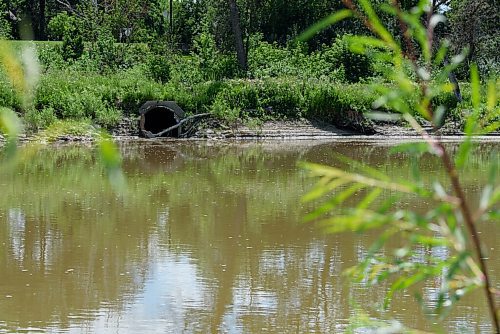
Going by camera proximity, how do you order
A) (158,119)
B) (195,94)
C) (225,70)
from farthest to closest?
1. (225,70)
2. (158,119)
3. (195,94)

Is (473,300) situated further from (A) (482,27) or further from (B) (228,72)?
(A) (482,27)

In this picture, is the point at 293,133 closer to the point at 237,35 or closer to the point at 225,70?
the point at 225,70

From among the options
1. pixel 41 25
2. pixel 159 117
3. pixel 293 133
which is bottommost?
pixel 293 133

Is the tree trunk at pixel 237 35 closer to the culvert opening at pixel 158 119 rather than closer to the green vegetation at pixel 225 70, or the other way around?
the green vegetation at pixel 225 70

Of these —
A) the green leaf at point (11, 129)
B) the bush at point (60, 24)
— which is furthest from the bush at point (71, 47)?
the green leaf at point (11, 129)

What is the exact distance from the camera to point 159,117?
907 inches

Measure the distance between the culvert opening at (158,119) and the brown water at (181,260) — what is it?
7915mm

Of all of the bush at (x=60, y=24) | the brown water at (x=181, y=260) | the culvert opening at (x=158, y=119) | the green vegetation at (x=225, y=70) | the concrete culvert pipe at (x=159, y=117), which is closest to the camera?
the brown water at (x=181, y=260)

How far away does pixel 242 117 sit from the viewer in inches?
883

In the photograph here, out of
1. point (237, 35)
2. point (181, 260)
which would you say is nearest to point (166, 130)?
point (237, 35)

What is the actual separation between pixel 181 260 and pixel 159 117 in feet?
50.1

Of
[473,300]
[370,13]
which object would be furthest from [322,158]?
[370,13]

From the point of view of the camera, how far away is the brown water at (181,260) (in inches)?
243

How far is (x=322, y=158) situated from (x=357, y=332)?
11.8m
